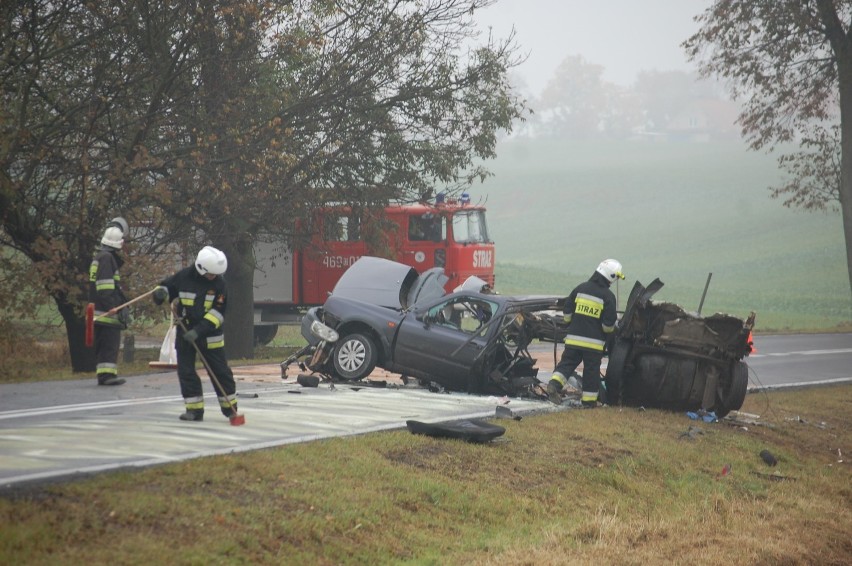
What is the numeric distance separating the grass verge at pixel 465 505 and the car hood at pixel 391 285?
3.46 metres

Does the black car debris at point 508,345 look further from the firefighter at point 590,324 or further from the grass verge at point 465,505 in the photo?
the grass verge at point 465,505

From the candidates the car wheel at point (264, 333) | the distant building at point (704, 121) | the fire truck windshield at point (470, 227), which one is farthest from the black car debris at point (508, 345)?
the distant building at point (704, 121)

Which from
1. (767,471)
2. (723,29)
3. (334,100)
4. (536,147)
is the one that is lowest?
(767,471)

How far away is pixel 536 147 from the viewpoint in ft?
470

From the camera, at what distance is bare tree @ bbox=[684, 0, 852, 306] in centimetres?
2817

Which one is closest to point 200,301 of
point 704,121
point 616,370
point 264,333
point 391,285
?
point 391,285

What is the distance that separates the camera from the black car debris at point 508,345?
546 inches

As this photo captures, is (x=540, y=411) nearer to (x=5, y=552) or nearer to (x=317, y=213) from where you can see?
(x=5, y=552)

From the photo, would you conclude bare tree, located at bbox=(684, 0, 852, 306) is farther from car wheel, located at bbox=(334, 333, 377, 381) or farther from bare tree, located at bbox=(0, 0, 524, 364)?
car wheel, located at bbox=(334, 333, 377, 381)

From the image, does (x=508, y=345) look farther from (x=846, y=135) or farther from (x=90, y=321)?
(x=846, y=135)

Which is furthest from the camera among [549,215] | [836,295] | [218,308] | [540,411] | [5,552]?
[549,215]

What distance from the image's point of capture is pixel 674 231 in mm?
87125

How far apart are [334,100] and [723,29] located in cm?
1313

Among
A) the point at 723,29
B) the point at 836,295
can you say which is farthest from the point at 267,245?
the point at 836,295
